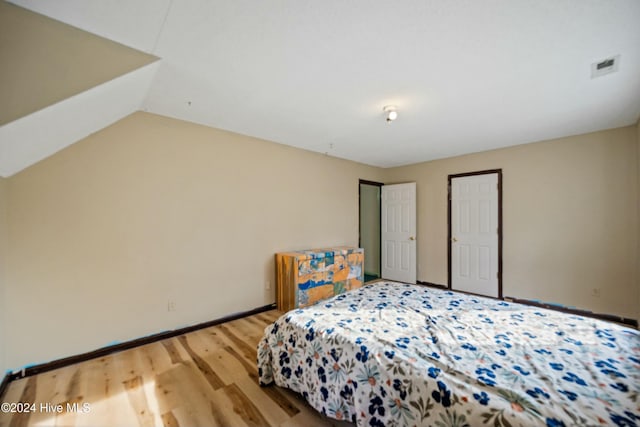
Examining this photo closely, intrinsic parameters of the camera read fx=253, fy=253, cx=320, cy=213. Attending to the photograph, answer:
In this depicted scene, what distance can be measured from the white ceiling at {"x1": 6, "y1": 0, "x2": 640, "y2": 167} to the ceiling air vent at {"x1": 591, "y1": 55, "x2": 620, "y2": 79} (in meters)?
0.05

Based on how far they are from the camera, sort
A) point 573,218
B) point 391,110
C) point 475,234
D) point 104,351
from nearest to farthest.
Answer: point 104,351 < point 391,110 < point 573,218 < point 475,234

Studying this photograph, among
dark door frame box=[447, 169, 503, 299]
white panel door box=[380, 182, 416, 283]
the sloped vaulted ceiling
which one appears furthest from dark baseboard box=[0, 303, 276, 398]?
dark door frame box=[447, 169, 503, 299]

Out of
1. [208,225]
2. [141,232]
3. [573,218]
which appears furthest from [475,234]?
[141,232]

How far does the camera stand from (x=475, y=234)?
4180mm

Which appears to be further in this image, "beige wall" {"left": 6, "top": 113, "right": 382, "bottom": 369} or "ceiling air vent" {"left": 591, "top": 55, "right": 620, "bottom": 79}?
"beige wall" {"left": 6, "top": 113, "right": 382, "bottom": 369}

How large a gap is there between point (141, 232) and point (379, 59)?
268 cm

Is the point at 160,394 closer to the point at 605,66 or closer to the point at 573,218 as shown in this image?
the point at 605,66

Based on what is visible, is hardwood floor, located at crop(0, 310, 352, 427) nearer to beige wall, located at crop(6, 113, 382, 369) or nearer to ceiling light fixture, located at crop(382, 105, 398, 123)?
beige wall, located at crop(6, 113, 382, 369)

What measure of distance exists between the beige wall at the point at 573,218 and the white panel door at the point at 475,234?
16cm

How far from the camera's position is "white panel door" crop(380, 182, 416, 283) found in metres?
4.87

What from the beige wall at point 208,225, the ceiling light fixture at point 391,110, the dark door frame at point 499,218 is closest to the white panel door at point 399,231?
the beige wall at point 208,225

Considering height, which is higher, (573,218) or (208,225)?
(573,218)

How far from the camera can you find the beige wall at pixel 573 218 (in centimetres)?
305

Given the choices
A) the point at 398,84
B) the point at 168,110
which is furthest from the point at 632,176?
the point at 168,110
